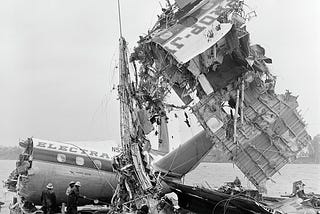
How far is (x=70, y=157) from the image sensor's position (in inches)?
822

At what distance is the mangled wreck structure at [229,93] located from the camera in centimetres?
1494

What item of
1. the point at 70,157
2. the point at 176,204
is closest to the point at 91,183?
the point at 70,157

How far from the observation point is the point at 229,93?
15.7m

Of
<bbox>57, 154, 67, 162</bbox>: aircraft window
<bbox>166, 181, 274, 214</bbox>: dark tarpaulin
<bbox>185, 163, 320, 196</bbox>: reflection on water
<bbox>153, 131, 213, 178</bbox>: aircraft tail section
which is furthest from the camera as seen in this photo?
<bbox>185, 163, 320, 196</bbox>: reflection on water

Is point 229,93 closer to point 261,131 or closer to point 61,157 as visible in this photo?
point 261,131

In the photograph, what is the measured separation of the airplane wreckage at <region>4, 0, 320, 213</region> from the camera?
14.8 m

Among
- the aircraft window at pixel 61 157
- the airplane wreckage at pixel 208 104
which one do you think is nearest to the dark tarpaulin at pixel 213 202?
the airplane wreckage at pixel 208 104

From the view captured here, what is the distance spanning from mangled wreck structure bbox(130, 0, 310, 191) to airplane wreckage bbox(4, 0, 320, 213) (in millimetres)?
38

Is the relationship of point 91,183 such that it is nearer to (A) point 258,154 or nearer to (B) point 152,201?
(B) point 152,201

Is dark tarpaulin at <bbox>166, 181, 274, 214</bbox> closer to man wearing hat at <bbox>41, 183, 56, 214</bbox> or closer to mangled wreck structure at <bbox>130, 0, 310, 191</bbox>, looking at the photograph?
mangled wreck structure at <bbox>130, 0, 310, 191</bbox>

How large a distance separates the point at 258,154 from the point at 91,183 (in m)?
9.54

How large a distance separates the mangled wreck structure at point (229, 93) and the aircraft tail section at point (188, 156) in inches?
249

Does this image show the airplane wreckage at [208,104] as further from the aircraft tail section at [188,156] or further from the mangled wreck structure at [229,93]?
the aircraft tail section at [188,156]

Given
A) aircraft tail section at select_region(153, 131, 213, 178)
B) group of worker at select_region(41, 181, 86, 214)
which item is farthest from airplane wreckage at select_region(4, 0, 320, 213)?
aircraft tail section at select_region(153, 131, 213, 178)
